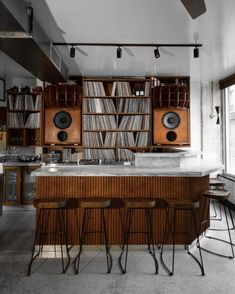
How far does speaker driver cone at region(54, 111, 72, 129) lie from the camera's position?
15.9 ft

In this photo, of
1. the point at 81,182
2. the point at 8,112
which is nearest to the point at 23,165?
the point at 8,112

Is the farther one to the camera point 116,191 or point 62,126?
point 62,126

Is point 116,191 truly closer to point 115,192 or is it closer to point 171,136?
point 115,192

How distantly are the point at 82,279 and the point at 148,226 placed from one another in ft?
3.02

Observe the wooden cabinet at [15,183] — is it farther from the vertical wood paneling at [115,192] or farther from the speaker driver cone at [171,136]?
the speaker driver cone at [171,136]

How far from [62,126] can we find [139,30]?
237 cm

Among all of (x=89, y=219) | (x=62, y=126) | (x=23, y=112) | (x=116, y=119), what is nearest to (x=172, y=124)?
(x=116, y=119)

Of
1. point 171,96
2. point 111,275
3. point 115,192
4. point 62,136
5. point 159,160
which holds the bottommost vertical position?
point 111,275

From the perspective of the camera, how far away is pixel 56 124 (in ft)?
15.9

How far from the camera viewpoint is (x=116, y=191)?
3.02 m

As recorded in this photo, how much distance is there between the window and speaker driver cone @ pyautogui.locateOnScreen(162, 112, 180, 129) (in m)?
1.11

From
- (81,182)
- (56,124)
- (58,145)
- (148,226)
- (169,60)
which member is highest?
(169,60)

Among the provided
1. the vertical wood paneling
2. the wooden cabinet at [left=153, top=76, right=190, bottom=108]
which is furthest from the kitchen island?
the wooden cabinet at [left=153, top=76, right=190, bottom=108]

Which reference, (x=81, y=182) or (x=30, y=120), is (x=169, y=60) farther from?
(x=30, y=120)
